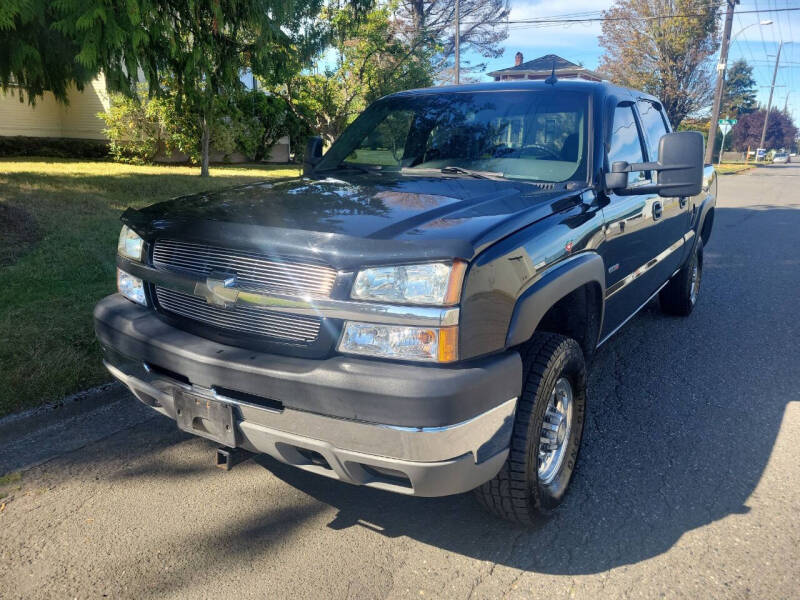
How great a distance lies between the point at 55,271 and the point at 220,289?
4507 mm

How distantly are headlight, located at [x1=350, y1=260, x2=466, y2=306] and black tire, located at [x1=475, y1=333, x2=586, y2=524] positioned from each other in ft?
1.98

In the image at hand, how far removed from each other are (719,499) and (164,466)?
2.62 meters

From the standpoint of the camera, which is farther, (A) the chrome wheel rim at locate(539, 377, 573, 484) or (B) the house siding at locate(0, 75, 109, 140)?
(B) the house siding at locate(0, 75, 109, 140)

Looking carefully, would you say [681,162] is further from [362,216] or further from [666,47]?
[666,47]

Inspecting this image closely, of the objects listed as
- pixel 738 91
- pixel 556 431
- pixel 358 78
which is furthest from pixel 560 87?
pixel 738 91

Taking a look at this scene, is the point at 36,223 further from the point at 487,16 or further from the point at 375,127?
the point at 487,16

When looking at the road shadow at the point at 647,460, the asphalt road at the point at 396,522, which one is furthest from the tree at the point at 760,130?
the asphalt road at the point at 396,522

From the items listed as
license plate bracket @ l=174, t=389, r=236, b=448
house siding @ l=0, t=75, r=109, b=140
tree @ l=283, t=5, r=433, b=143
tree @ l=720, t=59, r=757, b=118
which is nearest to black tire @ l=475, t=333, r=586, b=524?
license plate bracket @ l=174, t=389, r=236, b=448

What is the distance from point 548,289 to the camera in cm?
253

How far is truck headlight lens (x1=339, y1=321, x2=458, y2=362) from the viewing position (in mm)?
2109

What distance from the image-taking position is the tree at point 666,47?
112 feet

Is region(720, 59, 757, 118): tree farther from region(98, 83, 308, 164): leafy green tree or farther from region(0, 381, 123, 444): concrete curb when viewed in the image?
region(0, 381, 123, 444): concrete curb

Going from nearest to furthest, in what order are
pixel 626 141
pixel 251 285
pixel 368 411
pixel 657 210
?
pixel 368 411 → pixel 251 285 → pixel 626 141 → pixel 657 210

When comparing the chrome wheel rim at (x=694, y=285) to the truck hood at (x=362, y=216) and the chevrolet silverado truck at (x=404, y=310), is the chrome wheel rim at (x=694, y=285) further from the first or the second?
the truck hood at (x=362, y=216)
